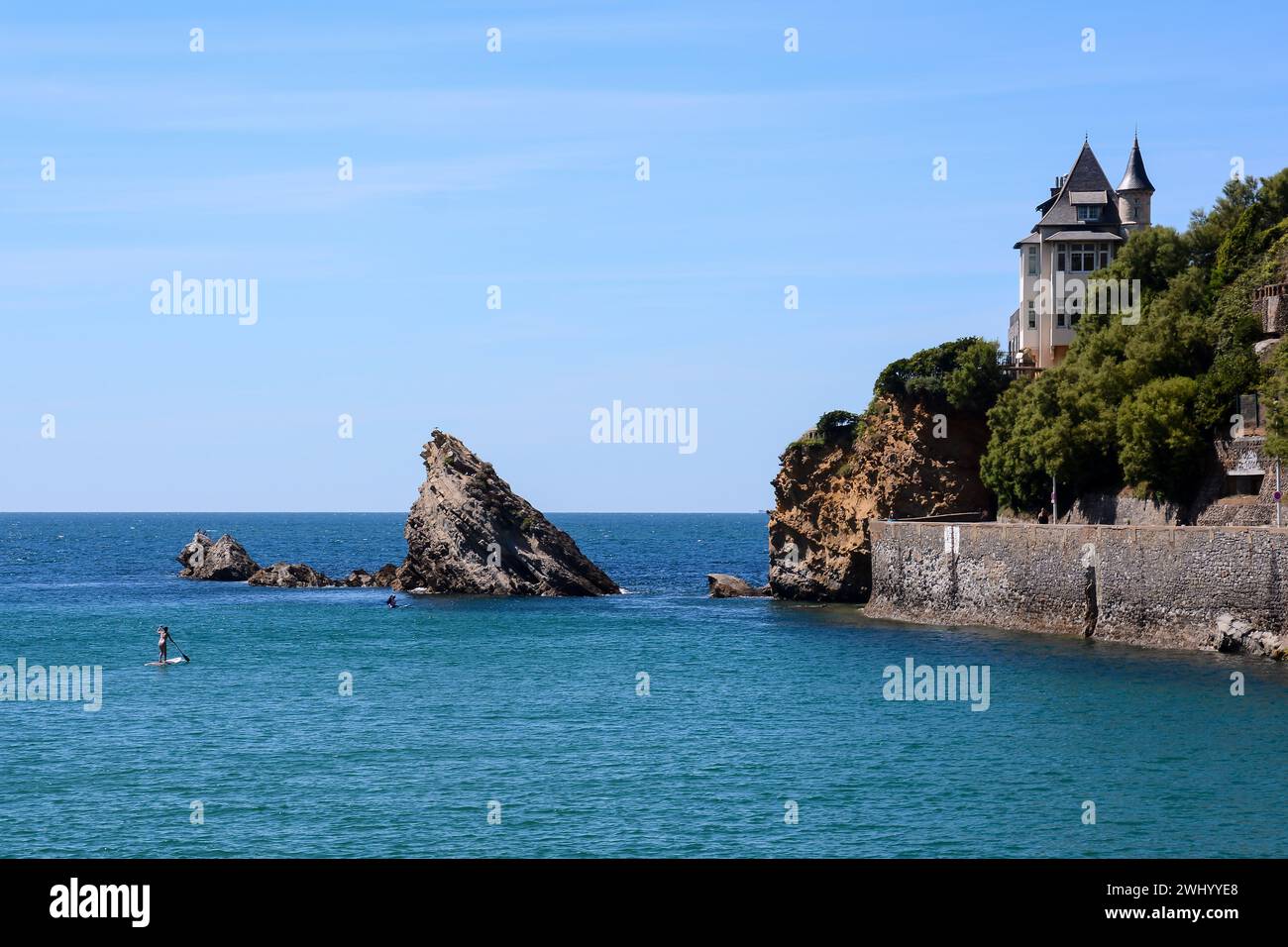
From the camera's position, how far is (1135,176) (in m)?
82.7

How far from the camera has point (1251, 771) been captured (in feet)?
106

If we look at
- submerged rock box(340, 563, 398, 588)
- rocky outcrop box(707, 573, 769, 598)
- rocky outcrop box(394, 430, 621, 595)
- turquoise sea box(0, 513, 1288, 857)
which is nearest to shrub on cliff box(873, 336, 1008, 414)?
turquoise sea box(0, 513, 1288, 857)

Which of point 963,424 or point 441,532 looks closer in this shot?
point 963,424

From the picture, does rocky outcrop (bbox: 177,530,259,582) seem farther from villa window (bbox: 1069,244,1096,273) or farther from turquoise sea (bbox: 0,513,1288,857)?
villa window (bbox: 1069,244,1096,273)

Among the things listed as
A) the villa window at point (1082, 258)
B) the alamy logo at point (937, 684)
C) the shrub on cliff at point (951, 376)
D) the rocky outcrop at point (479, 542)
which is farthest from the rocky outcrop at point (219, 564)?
the alamy logo at point (937, 684)

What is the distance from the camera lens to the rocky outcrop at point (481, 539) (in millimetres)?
90312

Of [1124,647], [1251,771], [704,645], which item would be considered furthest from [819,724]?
[704,645]

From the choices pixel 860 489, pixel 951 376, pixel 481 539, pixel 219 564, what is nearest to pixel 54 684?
pixel 481 539

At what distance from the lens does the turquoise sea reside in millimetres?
28062

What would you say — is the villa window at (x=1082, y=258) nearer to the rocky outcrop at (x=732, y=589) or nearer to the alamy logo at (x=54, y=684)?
the rocky outcrop at (x=732, y=589)
